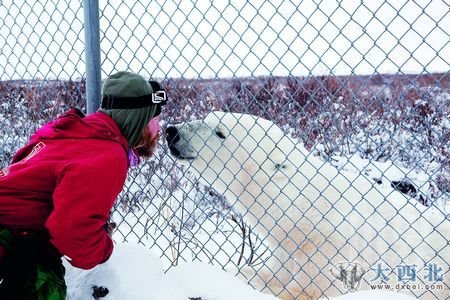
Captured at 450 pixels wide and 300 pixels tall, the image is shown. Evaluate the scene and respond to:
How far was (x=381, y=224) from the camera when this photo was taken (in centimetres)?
286

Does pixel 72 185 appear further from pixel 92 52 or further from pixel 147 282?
pixel 92 52

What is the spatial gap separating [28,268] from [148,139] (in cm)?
64

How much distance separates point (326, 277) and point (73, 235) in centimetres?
174

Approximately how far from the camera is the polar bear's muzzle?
3.01m

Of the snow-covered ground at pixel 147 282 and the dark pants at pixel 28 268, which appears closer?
the dark pants at pixel 28 268

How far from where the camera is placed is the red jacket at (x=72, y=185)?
4.81 feet

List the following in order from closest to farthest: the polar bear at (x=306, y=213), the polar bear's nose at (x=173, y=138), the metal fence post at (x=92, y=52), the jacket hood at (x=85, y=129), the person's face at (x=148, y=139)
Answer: the jacket hood at (x=85, y=129), the person's face at (x=148, y=139), the metal fence post at (x=92, y=52), the polar bear at (x=306, y=213), the polar bear's nose at (x=173, y=138)

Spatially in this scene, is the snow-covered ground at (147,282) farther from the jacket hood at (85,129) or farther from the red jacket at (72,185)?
the jacket hood at (85,129)

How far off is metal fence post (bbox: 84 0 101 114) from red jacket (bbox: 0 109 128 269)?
561 millimetres

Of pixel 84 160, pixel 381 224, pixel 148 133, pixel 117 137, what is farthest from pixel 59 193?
pixel 381 224

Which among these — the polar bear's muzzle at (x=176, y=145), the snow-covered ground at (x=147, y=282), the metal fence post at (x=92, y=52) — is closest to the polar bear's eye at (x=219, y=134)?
the polar bear's muzzle at (x=176, y=145)

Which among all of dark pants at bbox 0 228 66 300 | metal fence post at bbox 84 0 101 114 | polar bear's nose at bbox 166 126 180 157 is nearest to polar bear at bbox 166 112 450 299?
polar bear's nose at bbox 166 126 180 157

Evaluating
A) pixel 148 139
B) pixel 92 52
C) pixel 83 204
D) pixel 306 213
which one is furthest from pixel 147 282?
pixel 306 213

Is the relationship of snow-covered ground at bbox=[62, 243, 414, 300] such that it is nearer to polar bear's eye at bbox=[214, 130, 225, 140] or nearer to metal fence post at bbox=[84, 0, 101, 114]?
metal fence post at bbox=[84, 0, 101, 114]
